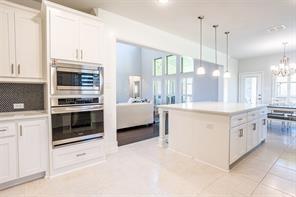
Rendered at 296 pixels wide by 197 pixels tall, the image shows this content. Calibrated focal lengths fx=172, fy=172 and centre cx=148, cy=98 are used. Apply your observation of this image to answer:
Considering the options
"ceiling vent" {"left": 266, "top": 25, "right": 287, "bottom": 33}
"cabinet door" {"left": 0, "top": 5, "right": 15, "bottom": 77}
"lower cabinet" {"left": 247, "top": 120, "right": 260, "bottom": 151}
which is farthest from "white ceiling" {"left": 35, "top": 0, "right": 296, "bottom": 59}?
"lower cabinet" {"left": 247, "top": 120, "right": 260, "bottom": 151}

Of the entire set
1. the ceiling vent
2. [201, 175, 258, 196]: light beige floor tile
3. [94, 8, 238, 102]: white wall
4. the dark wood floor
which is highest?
the ceiling vent

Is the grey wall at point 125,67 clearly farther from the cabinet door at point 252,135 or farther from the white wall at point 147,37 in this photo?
the cabinet door at point 252,135

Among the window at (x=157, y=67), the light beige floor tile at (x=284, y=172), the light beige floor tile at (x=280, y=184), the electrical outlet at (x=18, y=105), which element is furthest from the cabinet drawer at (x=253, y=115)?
the window at (x=157, y=67)

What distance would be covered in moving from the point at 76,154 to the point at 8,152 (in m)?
0.83

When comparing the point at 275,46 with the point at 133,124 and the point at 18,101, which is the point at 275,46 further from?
the point at 18,101

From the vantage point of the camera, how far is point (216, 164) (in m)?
2.79

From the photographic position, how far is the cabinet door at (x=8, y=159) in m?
2.11

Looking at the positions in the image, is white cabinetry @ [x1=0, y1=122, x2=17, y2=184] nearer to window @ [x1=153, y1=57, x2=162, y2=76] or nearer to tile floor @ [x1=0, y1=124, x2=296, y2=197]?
tile floor @ [x1=0, y1=124, x2=296, y2=197]

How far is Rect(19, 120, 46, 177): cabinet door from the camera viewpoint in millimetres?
2242

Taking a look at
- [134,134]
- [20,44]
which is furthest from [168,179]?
[20,44]

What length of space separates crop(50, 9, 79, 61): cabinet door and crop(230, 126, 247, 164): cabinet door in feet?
9.00

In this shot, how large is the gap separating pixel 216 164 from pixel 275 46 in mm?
5092

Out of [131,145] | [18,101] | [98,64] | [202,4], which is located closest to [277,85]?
[202,4]

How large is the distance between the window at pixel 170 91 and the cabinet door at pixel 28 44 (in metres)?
7.33
